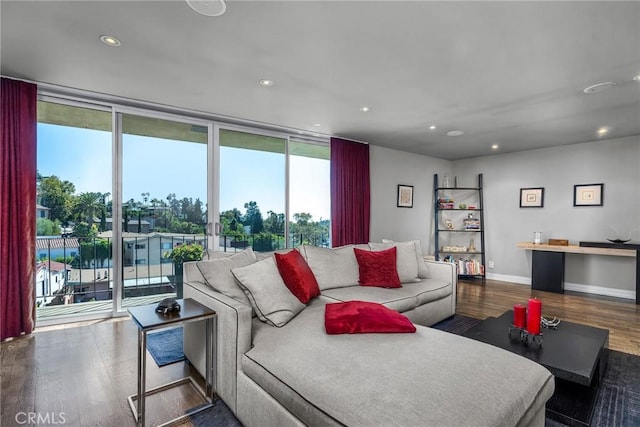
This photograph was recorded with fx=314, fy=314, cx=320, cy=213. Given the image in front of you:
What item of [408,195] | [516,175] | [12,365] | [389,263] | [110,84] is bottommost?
[12,365]

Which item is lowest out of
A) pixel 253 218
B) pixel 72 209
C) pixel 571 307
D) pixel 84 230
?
pixel 571 307

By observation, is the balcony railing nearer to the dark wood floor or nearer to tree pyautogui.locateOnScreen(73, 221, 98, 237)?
tree pyautogui.locateOnScreen(73, 221, 98, 237)

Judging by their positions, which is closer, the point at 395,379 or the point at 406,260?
the point at 395,379

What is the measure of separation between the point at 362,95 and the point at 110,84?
2.39 metres

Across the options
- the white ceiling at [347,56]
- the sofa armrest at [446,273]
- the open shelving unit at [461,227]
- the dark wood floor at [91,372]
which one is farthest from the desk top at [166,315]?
the open shelving unit at [461,227]

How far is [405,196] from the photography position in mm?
5914

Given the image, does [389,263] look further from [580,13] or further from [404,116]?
[580,13]

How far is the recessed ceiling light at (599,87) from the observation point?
277 cm

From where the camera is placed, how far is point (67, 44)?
2240 mm

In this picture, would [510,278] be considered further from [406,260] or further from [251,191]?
[251,191]

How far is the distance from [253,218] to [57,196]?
2.12 meters

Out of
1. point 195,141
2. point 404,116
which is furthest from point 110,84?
point 404,116

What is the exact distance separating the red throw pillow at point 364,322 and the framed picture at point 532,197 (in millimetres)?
4897

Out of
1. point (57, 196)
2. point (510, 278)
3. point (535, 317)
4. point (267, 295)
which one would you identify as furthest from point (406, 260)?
point (57, 196)
